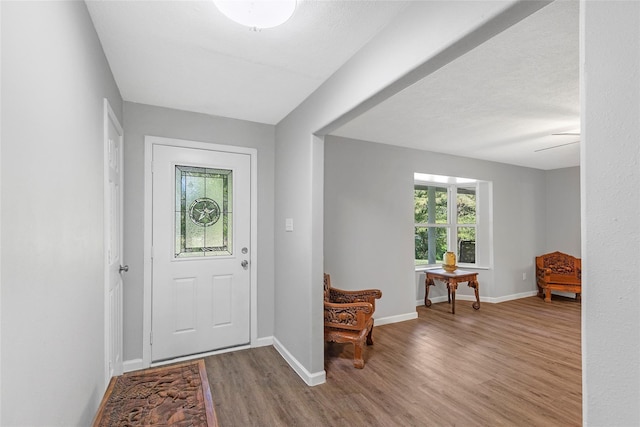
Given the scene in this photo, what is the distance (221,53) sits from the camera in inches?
76.6

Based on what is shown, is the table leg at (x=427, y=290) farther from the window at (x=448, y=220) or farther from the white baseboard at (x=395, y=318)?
the white baseboard at (x=395, y=318)

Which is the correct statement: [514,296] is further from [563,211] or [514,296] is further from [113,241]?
[113,241]

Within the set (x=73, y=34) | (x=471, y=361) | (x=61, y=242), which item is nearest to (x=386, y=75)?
(x=73, y=34)

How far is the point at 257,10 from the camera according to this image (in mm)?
1346

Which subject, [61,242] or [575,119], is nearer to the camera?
[61,242]

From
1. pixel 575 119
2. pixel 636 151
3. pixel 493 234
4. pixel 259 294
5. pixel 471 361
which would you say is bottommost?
pixel 471 361

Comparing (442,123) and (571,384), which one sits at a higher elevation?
(442,123)

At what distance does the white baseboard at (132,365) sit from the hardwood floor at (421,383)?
1.90 ft

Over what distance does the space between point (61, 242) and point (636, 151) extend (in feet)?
5.94

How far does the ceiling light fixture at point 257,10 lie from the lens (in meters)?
1.32

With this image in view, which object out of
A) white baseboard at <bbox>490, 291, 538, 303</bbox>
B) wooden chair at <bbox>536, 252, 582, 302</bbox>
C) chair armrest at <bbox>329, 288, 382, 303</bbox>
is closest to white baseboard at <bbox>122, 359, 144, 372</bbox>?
chair armrest at <bbox>329, 288, 382, 303</bbox>

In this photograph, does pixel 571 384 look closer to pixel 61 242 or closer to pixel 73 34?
pixel 61 242

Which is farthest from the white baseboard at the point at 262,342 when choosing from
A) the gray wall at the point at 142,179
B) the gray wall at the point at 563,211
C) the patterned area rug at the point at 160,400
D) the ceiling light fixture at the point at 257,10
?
the gray wall at the point at 563,211

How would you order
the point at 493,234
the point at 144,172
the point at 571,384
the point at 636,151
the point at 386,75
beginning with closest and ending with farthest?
the point at 636,151 → the point at 386,75 → the point at 571,384 → the point at 144,172 → the point at 493,234
